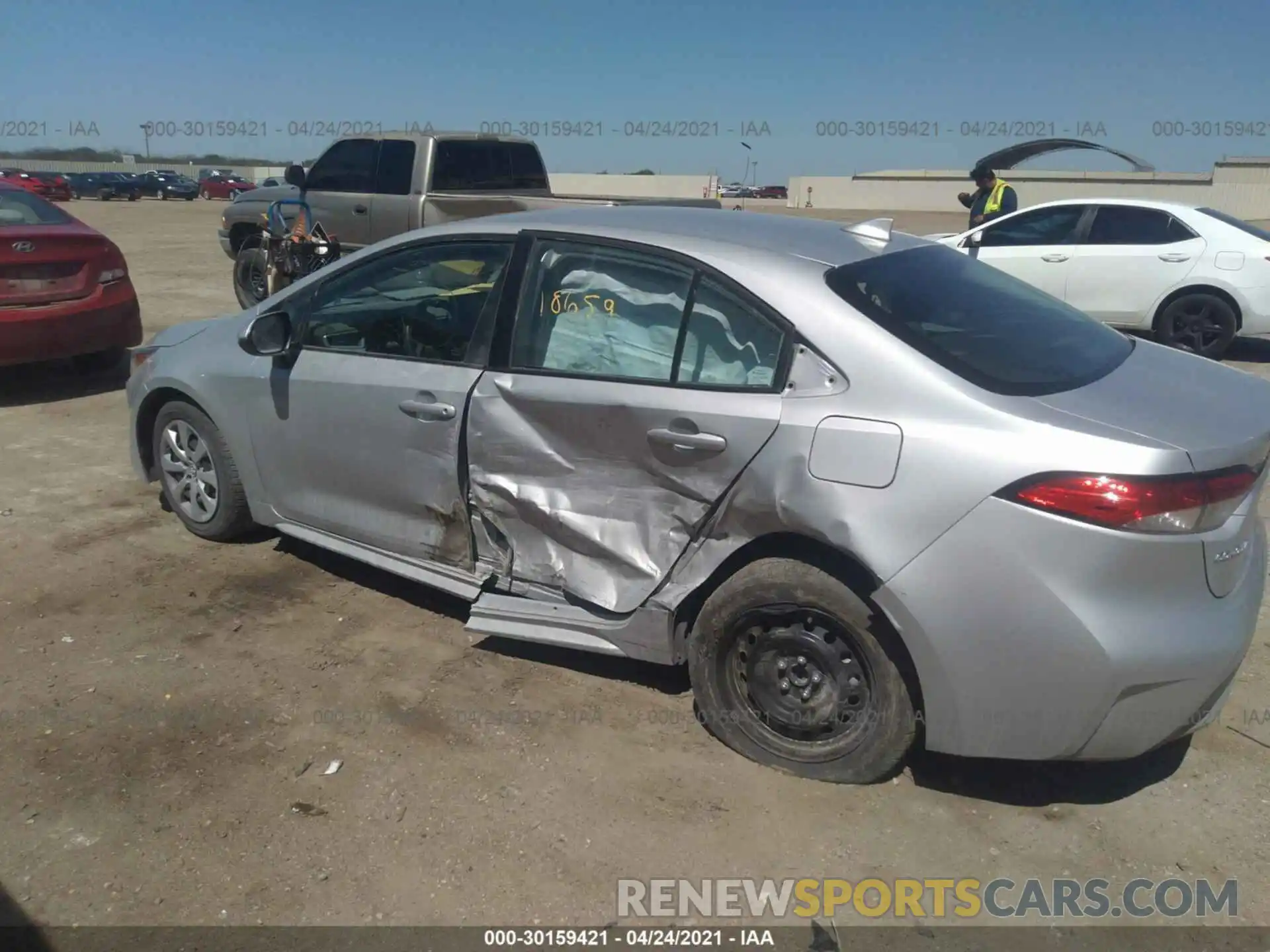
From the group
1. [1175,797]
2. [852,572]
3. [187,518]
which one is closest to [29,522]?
[187,518]

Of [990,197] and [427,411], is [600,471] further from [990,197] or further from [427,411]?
[990,197]

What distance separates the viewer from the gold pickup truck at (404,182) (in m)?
10.1

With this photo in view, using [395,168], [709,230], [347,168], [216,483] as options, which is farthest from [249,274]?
[709,230]

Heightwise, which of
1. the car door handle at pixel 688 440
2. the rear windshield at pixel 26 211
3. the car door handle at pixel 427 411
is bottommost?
the car door handle at pixel 427 411

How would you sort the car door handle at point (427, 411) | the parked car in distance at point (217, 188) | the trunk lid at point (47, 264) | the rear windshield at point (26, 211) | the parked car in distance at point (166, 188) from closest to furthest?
the car door handle at point (427, 411) → the trunk lid at point (47, 264) → the rear windshield at point (26, 211) → the parked car in distance at point (166, 188) → the parked car in distance at point (217, 188)

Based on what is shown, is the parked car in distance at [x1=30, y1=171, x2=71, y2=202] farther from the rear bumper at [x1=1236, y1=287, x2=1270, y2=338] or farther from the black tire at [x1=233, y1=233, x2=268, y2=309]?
the rear bumper at [x1=1236, y1=287, x2=1270, y2=338]

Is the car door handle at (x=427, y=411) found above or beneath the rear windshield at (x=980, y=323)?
beneath

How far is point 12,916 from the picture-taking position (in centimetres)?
267

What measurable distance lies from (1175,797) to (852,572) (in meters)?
1.28

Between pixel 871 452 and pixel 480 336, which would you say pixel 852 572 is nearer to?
Answer: pixel 871 452

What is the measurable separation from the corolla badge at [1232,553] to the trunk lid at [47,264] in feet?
25.3

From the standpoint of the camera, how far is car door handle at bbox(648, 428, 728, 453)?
3.18 m

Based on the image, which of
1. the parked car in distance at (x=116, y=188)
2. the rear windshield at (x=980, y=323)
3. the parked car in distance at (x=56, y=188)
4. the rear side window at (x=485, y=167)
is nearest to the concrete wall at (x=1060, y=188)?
the rear side window at (x=485, y=167)

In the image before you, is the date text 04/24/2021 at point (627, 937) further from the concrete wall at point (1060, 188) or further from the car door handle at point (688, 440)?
the concrete wall at point (1060, 188)
